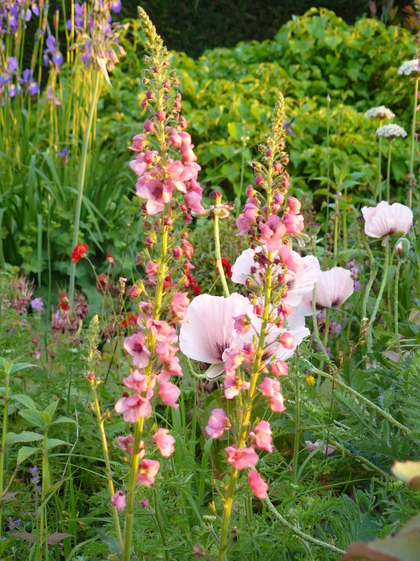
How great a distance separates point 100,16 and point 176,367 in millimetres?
2272

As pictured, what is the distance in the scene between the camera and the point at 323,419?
155cm

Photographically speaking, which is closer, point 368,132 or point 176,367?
point 176,367

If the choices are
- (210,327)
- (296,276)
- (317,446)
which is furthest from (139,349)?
(317,446)

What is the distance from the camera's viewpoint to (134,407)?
0.85 m

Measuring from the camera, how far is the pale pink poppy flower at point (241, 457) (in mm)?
833

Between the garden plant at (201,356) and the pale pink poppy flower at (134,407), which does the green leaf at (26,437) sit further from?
the pale pink poppy flower at (134,407)

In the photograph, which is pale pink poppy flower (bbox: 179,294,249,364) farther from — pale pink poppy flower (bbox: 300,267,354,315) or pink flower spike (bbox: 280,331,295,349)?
pale pink poppy flower (bbox: 300,267,354,315)

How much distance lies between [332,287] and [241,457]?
96 cm

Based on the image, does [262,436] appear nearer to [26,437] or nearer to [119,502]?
[119,502]

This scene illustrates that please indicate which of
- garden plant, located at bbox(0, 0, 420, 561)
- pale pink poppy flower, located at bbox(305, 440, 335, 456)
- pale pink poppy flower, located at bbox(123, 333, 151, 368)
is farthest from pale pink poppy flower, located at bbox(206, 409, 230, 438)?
pale pink poppy flower, located at bbox(305, 440, 335, 456)

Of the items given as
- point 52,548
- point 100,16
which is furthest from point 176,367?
point 100,16

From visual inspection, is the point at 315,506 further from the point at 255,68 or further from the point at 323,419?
the point at 255,68

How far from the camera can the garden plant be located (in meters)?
0.89

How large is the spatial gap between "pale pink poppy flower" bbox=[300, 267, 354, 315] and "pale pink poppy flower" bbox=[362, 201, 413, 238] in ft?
0.47
